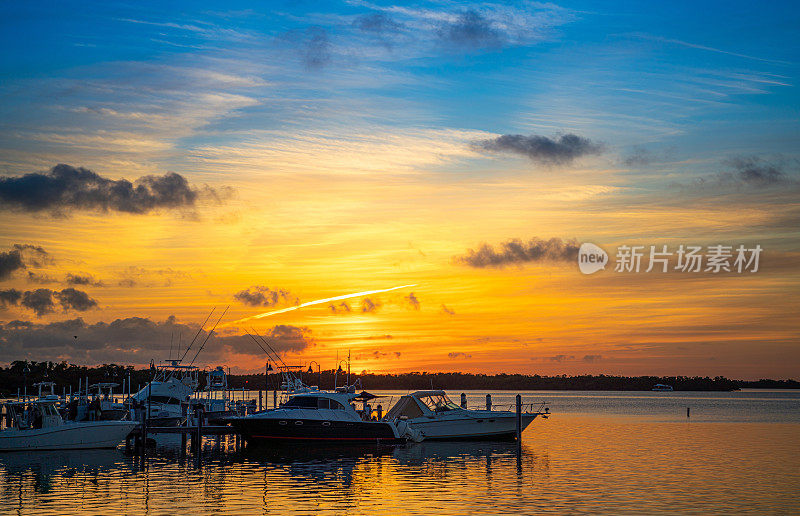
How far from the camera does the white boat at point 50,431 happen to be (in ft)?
156

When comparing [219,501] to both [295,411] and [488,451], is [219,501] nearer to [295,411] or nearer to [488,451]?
[295,411]

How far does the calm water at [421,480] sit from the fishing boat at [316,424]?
3.33 feet

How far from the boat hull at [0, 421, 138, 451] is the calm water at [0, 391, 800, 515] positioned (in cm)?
57

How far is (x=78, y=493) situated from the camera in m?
33.9

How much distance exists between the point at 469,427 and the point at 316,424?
1174cm

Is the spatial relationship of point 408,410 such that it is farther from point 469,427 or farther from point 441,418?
point 469,427

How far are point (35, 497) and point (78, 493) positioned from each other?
5.56 ft

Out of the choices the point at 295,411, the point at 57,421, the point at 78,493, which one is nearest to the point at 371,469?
the point at 295,411

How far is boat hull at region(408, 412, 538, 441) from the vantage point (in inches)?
2181

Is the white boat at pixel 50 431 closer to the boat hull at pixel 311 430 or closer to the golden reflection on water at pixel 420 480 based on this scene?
the golden reflection on water at pixel 420 480

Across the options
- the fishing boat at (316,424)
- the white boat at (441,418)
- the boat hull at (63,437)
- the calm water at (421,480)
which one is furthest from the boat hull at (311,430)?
the boat hull at (63,437)

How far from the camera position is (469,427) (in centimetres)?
5619

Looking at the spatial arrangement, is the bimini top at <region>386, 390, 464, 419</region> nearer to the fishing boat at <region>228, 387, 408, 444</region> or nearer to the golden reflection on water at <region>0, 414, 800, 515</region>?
the golden reflection on water at <region>0, 414, 800, 515</region>

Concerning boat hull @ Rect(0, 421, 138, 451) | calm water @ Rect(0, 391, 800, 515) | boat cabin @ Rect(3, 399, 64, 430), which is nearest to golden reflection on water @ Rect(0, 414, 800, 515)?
calm water @ Rect(0, 391, 800, 515)
